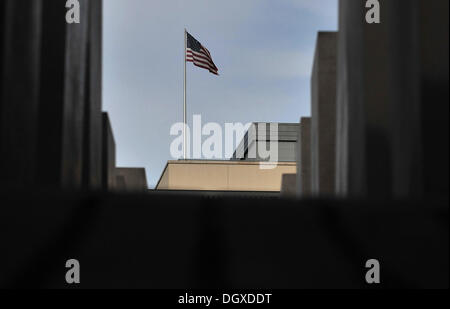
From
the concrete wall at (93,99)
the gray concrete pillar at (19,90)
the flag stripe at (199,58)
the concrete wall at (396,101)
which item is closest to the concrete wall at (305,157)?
the concrete wall at (93,99)

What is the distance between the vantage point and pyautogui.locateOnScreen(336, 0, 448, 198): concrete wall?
30.7 feet

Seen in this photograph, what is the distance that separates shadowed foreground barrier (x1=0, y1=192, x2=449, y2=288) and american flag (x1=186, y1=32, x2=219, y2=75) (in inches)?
1284

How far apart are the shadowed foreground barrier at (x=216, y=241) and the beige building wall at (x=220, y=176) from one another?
106 ft

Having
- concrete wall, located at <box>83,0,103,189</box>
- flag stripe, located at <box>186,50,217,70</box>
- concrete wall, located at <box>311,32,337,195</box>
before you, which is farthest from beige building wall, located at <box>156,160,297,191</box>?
concrete wall, located at <box>311,32,337,195</box>

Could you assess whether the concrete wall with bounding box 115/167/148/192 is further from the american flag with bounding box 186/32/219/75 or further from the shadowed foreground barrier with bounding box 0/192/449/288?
the shadowed foreground barrier with bounding box 0/192/449/288

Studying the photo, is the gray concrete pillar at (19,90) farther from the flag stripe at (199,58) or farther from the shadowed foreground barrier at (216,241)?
the flag stripe at (199,58)

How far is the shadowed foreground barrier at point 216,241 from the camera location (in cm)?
411

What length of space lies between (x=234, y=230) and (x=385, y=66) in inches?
298

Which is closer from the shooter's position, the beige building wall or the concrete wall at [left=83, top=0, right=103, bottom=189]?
the concrete wall at [left=83, top=0, right=103, bottom=189]

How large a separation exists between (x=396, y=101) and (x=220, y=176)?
95.0 ft

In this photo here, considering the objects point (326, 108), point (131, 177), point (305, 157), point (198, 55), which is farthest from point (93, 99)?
point (198, 55)

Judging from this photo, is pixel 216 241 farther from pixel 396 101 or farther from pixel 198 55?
pixel 198 55

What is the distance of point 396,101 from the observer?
34.3ft

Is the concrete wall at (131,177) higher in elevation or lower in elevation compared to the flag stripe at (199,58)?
lower
